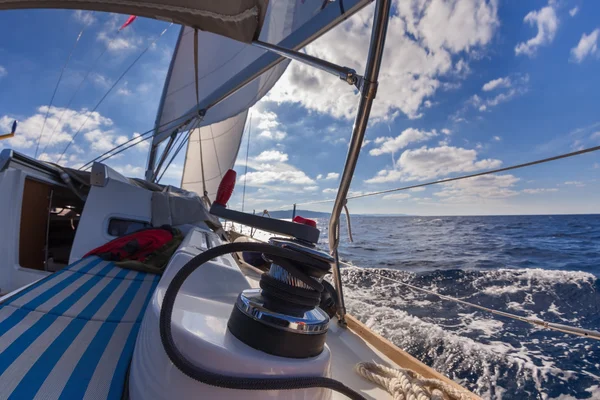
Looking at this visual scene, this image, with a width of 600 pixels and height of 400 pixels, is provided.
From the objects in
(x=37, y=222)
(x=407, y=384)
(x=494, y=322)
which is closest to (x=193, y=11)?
(x=407, y=384)

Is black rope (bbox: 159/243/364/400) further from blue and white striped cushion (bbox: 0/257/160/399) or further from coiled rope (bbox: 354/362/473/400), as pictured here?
coiled rope (bbox: 354/362/473/400)

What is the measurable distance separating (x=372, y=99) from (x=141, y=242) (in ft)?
5.64

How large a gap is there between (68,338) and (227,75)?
14.9 feet

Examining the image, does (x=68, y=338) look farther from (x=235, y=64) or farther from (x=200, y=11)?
(x=235, y=64)

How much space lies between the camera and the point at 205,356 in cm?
39

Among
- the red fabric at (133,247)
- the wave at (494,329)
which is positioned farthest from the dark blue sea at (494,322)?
the red fabric at (133,247)

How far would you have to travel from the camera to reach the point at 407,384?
843 mm

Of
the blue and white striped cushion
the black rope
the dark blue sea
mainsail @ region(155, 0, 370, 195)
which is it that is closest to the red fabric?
the blue and white striped cushion

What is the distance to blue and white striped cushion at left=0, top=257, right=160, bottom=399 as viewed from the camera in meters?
0.58

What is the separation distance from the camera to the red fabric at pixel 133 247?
5.95 ft

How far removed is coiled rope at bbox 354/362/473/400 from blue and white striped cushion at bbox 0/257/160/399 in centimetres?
68

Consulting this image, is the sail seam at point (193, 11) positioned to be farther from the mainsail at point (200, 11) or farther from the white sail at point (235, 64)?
the white sail at point (235, 64)

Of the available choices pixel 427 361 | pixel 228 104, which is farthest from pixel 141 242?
pixel 228 104

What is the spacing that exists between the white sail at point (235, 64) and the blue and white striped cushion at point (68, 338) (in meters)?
1.77
